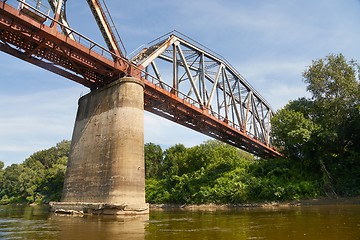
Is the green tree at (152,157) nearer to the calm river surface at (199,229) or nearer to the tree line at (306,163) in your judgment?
the tree line at (306,163)

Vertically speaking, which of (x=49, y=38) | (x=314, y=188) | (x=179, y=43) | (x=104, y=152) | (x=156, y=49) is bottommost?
(x=314, y=188)

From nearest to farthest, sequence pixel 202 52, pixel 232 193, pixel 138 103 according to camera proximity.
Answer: pixel 138 103 < pixel 232 193 < pixel 202 52

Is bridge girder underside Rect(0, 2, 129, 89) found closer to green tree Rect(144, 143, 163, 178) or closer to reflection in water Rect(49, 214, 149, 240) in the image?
reflection in water Rect(49, 214, 149, 240)

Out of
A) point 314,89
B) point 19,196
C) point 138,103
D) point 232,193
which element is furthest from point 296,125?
point 19,196

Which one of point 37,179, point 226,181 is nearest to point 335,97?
point 226,181

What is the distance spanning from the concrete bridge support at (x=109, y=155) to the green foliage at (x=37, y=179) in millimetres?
41724

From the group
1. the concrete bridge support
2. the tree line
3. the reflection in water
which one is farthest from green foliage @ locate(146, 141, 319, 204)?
the reflection in water

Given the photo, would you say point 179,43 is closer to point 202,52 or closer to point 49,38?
point 202,52

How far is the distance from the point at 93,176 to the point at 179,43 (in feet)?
71.0

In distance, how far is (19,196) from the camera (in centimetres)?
7525

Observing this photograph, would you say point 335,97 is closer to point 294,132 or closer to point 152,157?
point 294,132

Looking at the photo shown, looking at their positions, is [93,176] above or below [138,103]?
below

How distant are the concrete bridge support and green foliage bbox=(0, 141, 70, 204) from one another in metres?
41.7

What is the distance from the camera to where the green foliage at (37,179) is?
66.8m
